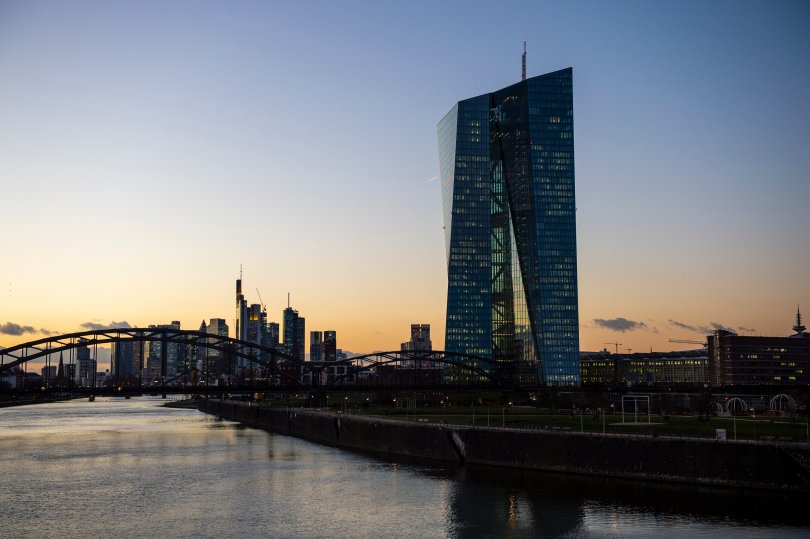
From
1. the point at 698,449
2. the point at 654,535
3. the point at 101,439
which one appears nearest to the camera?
the point at 654,535

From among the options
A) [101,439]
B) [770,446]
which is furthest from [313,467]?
[101,439]

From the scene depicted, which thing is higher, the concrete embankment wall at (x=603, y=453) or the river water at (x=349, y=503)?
the concrete embankment wall at (x=603, y=453)

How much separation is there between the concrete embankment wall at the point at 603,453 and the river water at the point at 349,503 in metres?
1.78

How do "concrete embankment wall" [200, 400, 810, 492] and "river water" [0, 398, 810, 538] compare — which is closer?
"river water" [0, 398, 810, 538]

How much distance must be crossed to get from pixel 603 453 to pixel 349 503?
2241 centimetres

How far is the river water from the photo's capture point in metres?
51.7

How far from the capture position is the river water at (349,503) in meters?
51.7

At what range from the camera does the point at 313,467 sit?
88125mm

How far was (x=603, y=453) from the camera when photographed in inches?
2773

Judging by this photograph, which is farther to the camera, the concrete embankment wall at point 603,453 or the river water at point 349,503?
the concrete embankment wall at point 603,453

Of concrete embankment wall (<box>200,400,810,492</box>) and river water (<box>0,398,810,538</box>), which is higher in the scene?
concrete embankment wall (<box>200,400,810,492</box>)

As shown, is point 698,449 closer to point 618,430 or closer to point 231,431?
point 618,430

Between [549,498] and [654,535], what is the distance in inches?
562

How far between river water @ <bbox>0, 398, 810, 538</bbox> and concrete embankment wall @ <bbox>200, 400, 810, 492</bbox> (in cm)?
178
